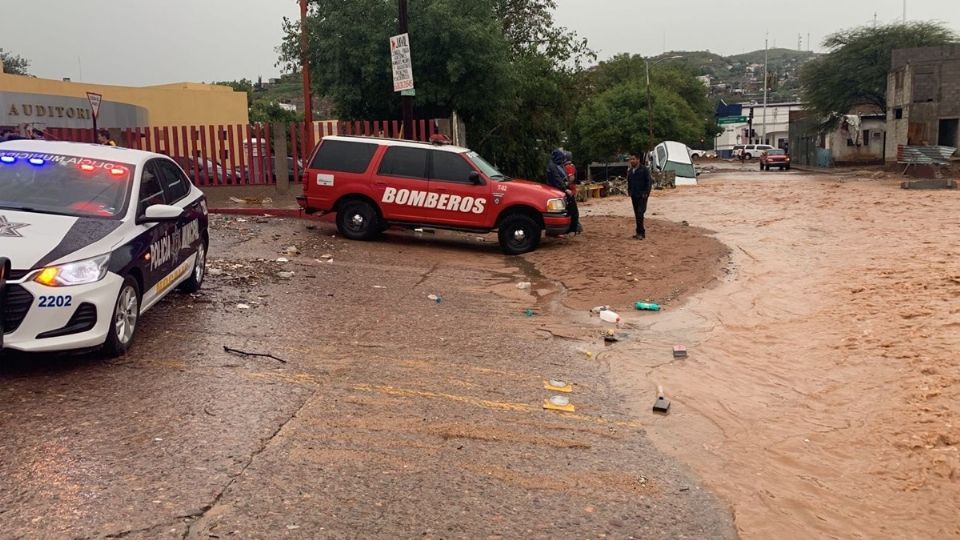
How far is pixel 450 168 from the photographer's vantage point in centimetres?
1444

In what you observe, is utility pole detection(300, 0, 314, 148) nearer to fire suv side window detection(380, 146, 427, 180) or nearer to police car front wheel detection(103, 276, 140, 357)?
fire suv side window detection(380, 146, 427, 180)

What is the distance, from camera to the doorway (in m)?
43.0

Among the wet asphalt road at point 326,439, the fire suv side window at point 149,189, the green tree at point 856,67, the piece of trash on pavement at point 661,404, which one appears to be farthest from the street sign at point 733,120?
the fire suv side window at point 149,189

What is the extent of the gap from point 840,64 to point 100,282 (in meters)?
56.9

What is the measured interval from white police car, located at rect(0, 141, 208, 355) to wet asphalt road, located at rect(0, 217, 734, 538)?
0.41 meters

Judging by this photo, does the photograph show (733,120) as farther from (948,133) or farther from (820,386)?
(820,386)

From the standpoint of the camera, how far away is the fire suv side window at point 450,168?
14.4 metres

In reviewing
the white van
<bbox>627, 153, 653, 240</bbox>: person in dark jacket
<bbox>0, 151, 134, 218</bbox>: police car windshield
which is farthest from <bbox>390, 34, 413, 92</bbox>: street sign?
the white van

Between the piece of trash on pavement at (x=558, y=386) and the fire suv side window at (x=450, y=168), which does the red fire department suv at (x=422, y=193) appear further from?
the piece of trash on pavement at (x=558, y=386)

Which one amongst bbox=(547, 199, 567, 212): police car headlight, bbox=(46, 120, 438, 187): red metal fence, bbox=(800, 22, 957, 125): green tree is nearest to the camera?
bbox=(547, 199, 567, 212): police car headlight

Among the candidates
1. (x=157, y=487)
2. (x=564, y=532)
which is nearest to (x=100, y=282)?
(x=157, y=487)

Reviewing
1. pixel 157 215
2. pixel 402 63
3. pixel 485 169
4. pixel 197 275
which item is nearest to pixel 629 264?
pixel 485 169

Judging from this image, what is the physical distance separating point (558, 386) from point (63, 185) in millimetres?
4546

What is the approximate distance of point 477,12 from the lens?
2086 cm
